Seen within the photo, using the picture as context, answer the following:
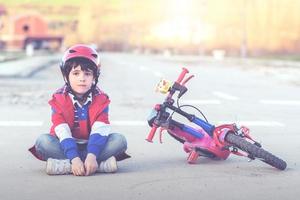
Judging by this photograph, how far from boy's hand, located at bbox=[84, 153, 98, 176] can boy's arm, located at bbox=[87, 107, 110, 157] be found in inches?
3.1

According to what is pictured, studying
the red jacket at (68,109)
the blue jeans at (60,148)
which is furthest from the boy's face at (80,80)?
the blue jeans at (60,148)

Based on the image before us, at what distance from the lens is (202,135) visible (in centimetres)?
652

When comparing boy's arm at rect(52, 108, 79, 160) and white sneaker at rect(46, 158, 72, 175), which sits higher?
boy's arm at rect(52, 108, 79, 160)

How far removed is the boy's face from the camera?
605cm

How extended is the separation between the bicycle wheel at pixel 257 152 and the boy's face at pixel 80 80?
1293 mm

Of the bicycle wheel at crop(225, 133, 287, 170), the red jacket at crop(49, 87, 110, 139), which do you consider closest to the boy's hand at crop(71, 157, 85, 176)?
→ the red jacket at crop(49, 87, 110, 139)

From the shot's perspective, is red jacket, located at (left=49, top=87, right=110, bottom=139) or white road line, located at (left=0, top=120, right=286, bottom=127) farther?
white road line, located at (left=0, top=120, right=286, bottom=127)

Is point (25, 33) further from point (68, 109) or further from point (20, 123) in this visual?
point (68, 109)

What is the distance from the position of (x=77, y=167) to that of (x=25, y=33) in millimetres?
63058

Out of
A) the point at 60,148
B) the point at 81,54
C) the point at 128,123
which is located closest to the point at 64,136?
the point at 60,148

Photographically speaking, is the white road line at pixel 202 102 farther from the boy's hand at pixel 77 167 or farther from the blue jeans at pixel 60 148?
the boy's hand at pixel 77 167

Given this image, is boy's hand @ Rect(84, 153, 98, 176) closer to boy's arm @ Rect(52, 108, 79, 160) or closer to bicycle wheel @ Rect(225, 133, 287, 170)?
boy's arm @ Rect(52, 108, 79, 160)

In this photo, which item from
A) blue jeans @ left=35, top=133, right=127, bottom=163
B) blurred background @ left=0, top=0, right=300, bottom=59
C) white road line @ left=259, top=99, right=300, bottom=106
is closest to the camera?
blue jeans @ left=35, top=133, right=127, bottom=163

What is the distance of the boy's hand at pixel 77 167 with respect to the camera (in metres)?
5.80
